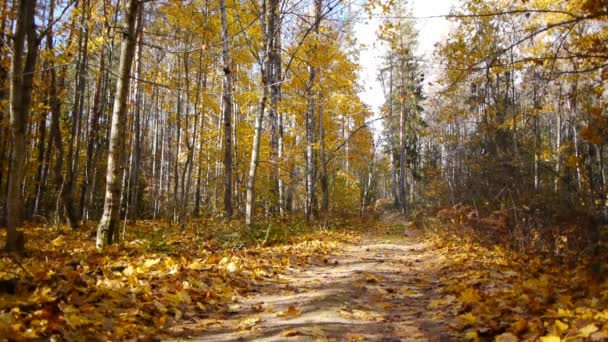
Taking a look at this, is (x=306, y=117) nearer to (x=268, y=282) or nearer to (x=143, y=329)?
(x=268, y=282)

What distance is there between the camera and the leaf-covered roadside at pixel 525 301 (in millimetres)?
2732

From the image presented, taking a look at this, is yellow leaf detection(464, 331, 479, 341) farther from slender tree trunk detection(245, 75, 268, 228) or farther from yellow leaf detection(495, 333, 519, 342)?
slender tree trunk detection(245, 75, 268, 228)

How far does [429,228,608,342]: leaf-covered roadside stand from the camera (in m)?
2.73

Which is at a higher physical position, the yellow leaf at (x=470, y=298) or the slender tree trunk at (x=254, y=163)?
the slender tree trunk at (x=254, y=163)

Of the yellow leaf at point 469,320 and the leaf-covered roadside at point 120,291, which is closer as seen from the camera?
the leaf-covered roadside at point 120,291

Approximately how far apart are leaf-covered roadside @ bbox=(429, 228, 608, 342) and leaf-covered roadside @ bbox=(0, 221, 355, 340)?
7.66 feet

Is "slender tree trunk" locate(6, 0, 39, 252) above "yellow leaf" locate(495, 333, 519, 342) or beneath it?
above

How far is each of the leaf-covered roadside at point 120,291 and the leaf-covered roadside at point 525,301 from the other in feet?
7.66

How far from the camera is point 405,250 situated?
10.4 meters

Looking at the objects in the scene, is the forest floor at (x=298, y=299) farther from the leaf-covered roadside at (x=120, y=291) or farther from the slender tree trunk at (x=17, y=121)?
the slender tree trunk at (x=17, y=121)

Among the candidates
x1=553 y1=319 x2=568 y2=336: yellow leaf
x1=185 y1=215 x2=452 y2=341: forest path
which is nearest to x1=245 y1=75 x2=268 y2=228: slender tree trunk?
x1=185 y1=215 x2=452 y2=341: forest path

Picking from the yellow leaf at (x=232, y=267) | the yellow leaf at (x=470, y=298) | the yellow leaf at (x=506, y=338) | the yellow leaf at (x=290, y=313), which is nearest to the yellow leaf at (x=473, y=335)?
the yellow leaf at (x=506, y=338)

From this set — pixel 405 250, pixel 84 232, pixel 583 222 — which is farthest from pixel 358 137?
pixel 583 222

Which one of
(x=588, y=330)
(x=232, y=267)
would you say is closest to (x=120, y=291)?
(x=232, y=267)
